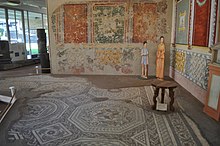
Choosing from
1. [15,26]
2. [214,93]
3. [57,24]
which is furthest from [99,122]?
[15,26]

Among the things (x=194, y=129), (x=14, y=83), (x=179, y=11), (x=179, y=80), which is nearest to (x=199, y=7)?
(x=179, y=11)

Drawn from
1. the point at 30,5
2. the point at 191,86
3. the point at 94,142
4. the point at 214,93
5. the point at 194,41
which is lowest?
the point at 94,142

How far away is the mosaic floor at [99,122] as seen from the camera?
218 centimetres

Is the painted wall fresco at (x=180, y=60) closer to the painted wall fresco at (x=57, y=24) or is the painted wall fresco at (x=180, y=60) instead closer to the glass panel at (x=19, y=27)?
the painted wall fresco at (x=57, y=24)

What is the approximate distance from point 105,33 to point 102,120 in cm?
384

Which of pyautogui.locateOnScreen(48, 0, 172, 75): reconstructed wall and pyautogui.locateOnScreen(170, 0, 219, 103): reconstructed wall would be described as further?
pyautogui.locateOnScreen(48, 0, 172, 75): reconstructed wall

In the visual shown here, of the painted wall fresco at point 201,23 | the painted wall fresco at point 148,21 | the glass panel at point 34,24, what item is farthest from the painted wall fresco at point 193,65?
the glass panel at point 34,24

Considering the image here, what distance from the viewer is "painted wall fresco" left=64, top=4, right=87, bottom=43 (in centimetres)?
595

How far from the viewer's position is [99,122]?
8.70ft

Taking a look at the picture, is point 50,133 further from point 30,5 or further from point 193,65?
point 30,5

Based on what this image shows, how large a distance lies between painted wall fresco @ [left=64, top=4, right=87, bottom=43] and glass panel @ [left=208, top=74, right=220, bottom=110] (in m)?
4.25

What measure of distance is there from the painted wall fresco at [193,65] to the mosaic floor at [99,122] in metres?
0.87

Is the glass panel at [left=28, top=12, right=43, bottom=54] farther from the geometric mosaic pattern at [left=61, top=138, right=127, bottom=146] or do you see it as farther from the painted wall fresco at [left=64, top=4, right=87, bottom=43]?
the geometric mosaic pattern at [left=61, top=138, right=127, bottom=146]

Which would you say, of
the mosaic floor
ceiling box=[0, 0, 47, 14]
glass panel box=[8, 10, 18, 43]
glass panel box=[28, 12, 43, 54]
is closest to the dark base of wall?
the mosaic floor
